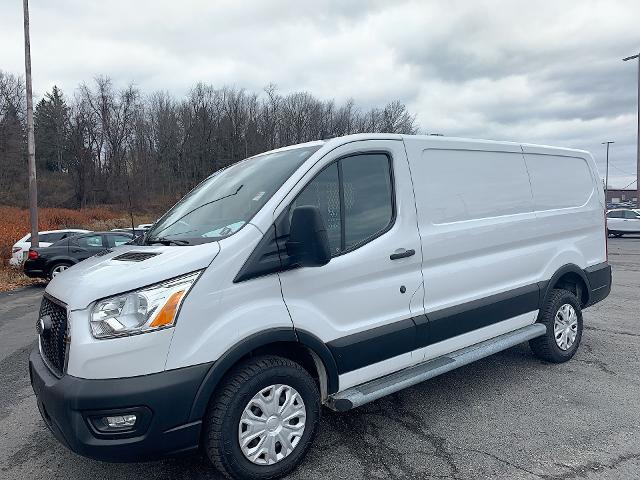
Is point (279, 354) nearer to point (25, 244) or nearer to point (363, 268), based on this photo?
point (363, 268)

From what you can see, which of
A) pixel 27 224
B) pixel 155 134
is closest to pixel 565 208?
pixel 27 224

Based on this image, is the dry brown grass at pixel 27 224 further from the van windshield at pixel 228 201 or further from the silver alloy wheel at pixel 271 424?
the silver alloy wheel at pixel 271 424

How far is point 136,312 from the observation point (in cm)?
250

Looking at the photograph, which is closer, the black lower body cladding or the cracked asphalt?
the cracked asphalt

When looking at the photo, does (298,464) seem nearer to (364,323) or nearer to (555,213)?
(364,323)

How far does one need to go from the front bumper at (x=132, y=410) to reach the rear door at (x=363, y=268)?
79cm

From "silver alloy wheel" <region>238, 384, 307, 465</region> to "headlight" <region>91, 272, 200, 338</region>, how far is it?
72 cm

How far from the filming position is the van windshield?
3014mm

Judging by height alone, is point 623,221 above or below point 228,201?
below

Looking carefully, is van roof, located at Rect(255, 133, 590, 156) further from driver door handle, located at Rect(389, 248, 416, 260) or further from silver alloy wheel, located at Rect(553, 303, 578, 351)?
silver alloy wheel, located at Rect(553, 303, 578, 351)

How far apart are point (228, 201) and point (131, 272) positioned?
0.93 m

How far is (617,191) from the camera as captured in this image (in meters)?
88.2

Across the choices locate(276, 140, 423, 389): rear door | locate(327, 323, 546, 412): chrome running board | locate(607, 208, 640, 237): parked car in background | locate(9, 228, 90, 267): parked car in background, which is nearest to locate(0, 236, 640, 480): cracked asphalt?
locate(327, 323, 546, 412): chrome running board

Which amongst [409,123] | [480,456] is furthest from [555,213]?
[409,123]
